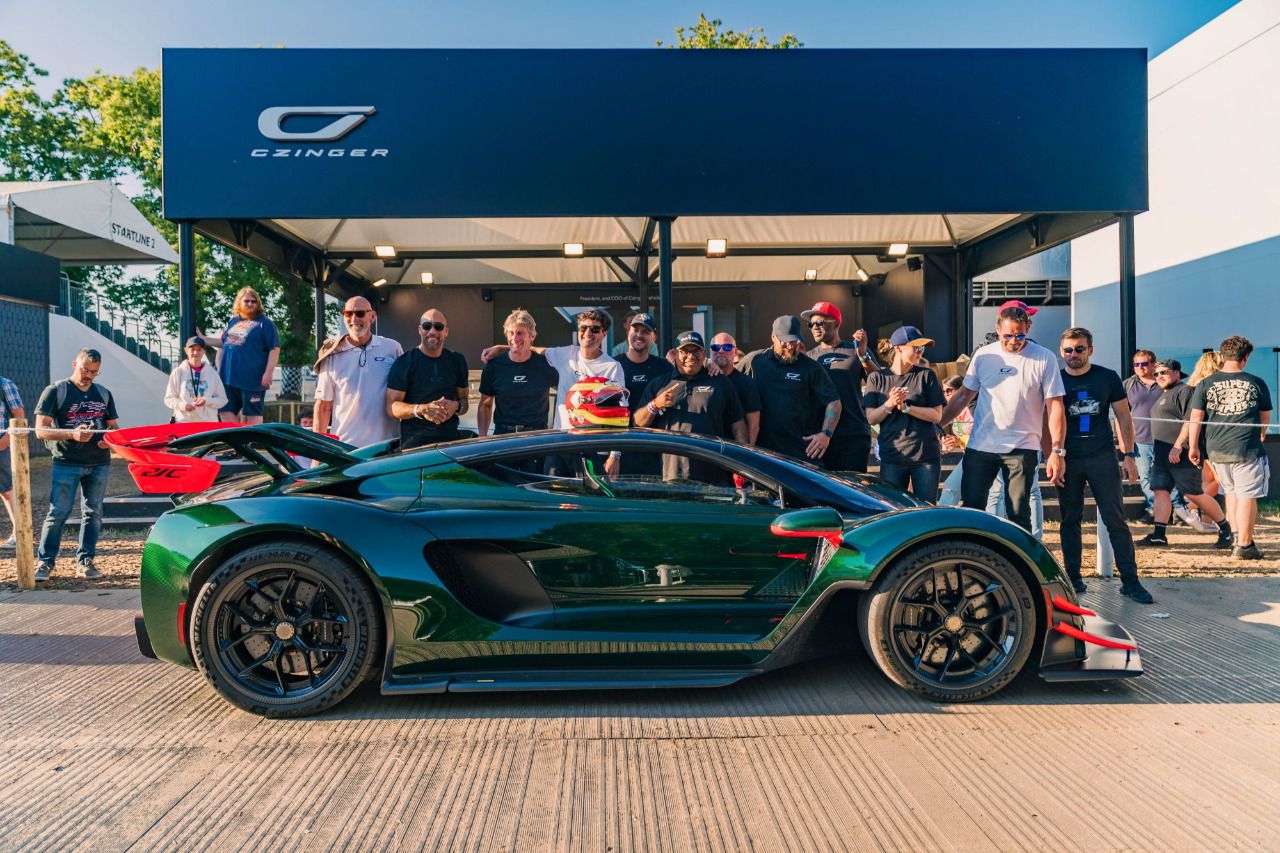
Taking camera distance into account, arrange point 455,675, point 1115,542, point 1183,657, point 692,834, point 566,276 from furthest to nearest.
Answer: point 566,276 → point 1115,542 → point 1183,657 → point 455,675 → point 692,834

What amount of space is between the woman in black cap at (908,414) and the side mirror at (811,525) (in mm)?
2310

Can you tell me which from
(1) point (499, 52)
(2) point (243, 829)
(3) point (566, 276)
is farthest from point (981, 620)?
(3) point (566, 276)

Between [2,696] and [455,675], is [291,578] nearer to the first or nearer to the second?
[455,675]

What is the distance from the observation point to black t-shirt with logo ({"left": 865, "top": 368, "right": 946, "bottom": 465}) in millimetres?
5328

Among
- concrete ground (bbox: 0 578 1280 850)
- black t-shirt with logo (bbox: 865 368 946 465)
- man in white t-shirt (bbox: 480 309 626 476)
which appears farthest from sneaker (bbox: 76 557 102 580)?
black t-shirt with logo (bbox: 865 368 946 465)

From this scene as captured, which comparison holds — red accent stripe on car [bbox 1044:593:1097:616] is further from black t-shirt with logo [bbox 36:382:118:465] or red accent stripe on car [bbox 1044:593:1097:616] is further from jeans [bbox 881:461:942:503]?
black t-shirt with logo [bbox 36:382:118:465]

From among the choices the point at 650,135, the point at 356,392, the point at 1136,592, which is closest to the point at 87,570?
the point at 356,392

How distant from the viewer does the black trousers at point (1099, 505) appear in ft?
16.2

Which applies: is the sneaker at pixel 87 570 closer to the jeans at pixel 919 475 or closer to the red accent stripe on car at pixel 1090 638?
the jeans at pixel 919 475

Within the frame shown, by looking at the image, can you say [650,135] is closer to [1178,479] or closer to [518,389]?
[518,389]

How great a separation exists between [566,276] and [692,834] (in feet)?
38.3

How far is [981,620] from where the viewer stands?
3.26m

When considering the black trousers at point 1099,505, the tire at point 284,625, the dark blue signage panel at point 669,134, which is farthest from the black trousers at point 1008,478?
the dark blue signage panel at point 669,134

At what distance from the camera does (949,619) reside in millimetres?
3236
